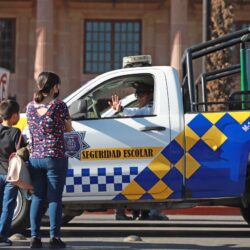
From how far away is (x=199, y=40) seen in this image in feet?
99.9

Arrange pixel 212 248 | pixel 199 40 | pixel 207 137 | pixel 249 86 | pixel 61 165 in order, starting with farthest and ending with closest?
1. pixel 199 40
2. pixel 249 86
3. pixel 207 137
4. pixel 212 248
5. pixel 61 165

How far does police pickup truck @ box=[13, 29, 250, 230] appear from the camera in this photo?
348 inches

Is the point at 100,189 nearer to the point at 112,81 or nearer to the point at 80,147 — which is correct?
the point at 80,147

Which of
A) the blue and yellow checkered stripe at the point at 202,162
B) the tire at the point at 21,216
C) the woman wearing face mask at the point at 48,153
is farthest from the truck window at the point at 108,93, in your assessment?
the woman wearing face mask at the point at 48,153

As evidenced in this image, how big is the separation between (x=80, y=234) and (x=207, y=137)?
2.11m

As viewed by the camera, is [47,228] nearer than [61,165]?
No

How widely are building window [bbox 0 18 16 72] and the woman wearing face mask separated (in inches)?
918

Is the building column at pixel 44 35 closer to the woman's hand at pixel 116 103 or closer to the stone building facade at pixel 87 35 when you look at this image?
the stone building facade at pixel 87 35

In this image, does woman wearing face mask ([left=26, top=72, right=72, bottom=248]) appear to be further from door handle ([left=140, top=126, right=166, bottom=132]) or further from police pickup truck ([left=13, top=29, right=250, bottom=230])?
door handle ([left=140, top=126, right=166, bottom=132])

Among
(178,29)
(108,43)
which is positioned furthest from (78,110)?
(108,43)

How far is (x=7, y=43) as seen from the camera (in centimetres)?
3081

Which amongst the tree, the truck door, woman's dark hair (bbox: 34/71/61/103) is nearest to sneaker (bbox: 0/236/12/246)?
the truck door

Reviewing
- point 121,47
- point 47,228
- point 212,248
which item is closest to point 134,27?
point 121,47

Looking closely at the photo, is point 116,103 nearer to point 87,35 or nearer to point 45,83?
point 45,83
